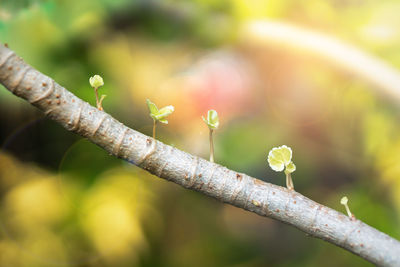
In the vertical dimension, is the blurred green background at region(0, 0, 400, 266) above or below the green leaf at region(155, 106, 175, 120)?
above

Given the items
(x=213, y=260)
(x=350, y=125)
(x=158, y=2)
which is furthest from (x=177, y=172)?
(x=350, y=125)

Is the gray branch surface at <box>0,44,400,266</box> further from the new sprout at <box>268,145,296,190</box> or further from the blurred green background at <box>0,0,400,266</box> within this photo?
the blurred green background at <box>0,0,400,266</box>

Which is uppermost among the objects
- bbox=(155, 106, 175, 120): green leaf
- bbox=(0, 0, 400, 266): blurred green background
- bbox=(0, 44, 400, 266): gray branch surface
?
bbox=(0, 0, 400, 266): blurred green background

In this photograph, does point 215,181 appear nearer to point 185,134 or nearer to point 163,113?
point 163,113

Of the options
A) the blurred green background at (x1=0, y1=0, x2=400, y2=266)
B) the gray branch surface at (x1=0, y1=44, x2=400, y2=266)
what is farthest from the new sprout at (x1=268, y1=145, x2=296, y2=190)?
the blurred green background at (x1=0, y1=0, x2=400, y2=266)

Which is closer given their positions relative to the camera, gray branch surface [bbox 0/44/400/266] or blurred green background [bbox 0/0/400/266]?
gray branch surface [bbox 0/44/400/266]

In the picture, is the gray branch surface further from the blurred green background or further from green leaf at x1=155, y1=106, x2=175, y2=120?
the blurred green background
